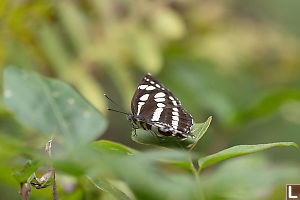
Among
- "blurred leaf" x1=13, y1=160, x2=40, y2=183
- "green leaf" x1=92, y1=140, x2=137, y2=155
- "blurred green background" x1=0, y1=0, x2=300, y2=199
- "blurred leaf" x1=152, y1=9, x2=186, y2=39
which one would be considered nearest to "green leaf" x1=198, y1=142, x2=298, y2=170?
"green leaf" x1=92, y1=140, x2=137, y2=155

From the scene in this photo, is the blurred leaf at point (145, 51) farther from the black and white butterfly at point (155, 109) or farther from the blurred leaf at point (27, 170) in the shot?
the blurred leaf at point (27, 170)

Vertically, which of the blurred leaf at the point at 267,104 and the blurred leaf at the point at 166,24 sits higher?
the blurred leaf at the point at 166,24

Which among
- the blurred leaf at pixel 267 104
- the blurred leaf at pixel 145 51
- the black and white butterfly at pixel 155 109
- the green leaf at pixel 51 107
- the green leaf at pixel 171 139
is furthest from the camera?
the blurred leaf at pixel 145 51

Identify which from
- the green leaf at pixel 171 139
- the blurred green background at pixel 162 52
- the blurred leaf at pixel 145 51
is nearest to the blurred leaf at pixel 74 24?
the blurred green background at pixel 162 52

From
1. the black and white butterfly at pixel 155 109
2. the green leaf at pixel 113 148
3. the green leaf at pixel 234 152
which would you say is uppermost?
the black and white butterfly at pixel 155 109

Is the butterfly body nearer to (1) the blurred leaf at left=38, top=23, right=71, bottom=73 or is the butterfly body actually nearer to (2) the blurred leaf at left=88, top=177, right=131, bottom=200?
(2) the blurred leaf at left=88, top=177, right=131, bottom=200

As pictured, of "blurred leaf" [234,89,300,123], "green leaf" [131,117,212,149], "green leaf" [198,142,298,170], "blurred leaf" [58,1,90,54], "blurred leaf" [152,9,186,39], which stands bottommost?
"green leaf" [198,142,298,170]

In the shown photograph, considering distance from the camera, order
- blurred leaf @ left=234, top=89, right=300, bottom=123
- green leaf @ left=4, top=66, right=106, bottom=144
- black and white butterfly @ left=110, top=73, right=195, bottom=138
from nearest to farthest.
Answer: green leaf @ left=4, top=66, right=106, bottom=144, black and white butterfly @ left=110, top=73, right=195, bottom=138, blurred leaf @ left=234, top=89, right=300, bottom=123

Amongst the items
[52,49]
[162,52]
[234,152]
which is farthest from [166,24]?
[234,152]
